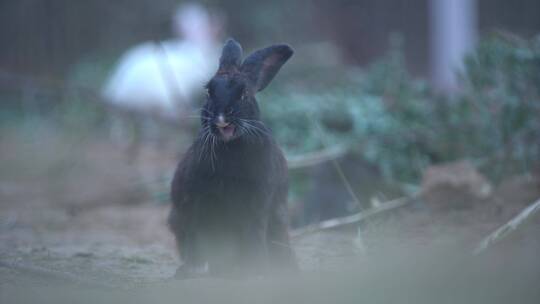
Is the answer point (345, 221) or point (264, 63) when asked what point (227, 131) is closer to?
point (264, 63)

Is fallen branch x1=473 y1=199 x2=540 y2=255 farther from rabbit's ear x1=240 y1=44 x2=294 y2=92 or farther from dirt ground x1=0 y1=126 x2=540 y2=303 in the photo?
rabbit's ear x1=240 y1=44 x2=294 y2=92

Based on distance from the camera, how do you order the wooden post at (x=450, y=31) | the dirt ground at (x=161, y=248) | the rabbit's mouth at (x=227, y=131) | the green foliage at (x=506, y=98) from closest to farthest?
the dirt ground at (x=161, y=248) < the rabbit's mouth at (x=227, y=131) < the green foliage at (x=506, y=98) < the wooden post at (x=450, y=31)

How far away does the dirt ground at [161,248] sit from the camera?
133 inches

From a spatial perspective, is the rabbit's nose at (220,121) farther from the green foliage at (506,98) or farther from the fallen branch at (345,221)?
the green foliage at (506,98)

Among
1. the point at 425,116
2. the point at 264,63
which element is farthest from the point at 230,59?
the point at 425,116

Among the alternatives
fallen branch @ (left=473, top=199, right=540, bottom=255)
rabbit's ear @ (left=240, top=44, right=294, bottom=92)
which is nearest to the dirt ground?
fallen branch @ (left=473, top=199, right=540, bottom=255)

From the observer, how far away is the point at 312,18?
50.6ft

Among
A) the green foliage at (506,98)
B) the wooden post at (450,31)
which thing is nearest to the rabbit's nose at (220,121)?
the green foliage at (506,98)

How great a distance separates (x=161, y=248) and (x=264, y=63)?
80.9 inches

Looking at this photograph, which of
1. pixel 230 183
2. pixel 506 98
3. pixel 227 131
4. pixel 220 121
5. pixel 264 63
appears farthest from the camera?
pixel 506 98

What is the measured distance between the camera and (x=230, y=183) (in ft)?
13.7

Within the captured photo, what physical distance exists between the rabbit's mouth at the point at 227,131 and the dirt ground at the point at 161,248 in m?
0.78

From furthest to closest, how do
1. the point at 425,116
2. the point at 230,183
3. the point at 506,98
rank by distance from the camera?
the point at 425,116 < the point at 506,98 < the point at 230,183

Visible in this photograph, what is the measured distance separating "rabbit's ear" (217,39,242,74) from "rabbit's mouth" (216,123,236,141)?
0.40 m
